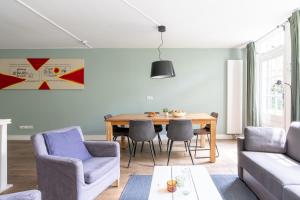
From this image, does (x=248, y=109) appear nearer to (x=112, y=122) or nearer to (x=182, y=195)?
(x=112, y=122)

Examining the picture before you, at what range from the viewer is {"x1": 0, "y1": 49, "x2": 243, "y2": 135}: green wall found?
6074 millimetres

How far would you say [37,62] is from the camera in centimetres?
616

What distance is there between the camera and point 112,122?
408cm

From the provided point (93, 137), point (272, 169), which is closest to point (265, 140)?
point (272, 169)

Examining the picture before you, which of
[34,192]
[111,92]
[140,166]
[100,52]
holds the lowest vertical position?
[140,166]

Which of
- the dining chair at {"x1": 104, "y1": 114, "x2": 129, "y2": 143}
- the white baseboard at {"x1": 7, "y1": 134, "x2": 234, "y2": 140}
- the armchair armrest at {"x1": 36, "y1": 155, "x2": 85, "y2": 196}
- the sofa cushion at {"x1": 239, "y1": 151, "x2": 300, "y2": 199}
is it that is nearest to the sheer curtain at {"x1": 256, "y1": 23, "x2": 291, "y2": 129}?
the white baseboard at {"x1": 7, "y1": 134, "x2": 234, "y2": 140}

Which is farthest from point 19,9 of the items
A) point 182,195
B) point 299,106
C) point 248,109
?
point 248,109

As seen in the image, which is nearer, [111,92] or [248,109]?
[248,109]

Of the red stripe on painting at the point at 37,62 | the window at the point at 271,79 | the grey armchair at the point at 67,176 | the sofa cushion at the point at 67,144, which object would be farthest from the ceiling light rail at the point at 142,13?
the red stripe on painting at the point at 37,62

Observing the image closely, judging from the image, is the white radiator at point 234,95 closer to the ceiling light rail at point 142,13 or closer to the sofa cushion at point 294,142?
the ceiling light rail at point 142,13

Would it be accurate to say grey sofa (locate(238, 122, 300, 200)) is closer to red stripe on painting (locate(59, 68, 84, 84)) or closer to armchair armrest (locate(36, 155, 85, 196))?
armchair armrest (locate(36, 155, 85, 196))

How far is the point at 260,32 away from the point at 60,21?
4007 mm

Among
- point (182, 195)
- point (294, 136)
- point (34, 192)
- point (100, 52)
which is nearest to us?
point (34, 192)

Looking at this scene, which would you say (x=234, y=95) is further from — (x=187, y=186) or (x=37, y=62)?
(x=37, y=62)
